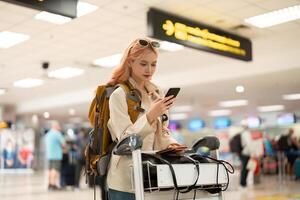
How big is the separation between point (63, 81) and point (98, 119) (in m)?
12.5

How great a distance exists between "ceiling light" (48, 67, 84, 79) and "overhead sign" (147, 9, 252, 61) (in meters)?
5.58

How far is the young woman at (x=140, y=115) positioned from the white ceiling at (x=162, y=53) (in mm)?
4907

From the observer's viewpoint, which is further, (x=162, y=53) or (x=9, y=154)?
(x=9, y=154)

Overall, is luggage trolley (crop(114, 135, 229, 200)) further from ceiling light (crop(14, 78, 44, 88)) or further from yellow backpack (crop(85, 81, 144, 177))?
ceiling light (crop(14, 78, 44, 88))

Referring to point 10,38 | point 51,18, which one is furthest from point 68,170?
point 51,18

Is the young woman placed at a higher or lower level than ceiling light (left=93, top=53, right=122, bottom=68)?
lower

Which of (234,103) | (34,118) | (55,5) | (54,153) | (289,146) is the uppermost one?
(55,5)

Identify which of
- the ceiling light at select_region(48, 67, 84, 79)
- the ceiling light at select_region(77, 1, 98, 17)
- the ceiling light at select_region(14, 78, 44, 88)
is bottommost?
the ceiling light at select_region(14, 78, 44, 88)

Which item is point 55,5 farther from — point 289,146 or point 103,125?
point 289,146

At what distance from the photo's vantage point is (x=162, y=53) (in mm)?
10188

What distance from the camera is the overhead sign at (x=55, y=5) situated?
4.75m

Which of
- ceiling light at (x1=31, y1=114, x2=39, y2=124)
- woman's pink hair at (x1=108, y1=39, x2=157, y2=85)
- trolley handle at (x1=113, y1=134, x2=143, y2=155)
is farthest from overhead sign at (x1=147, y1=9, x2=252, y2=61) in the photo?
ceiling light at (x1=31, y1=114, x2=39, y2=124)

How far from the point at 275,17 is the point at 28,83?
32.2 feet

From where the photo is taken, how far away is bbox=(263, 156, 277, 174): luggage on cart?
1809cm
